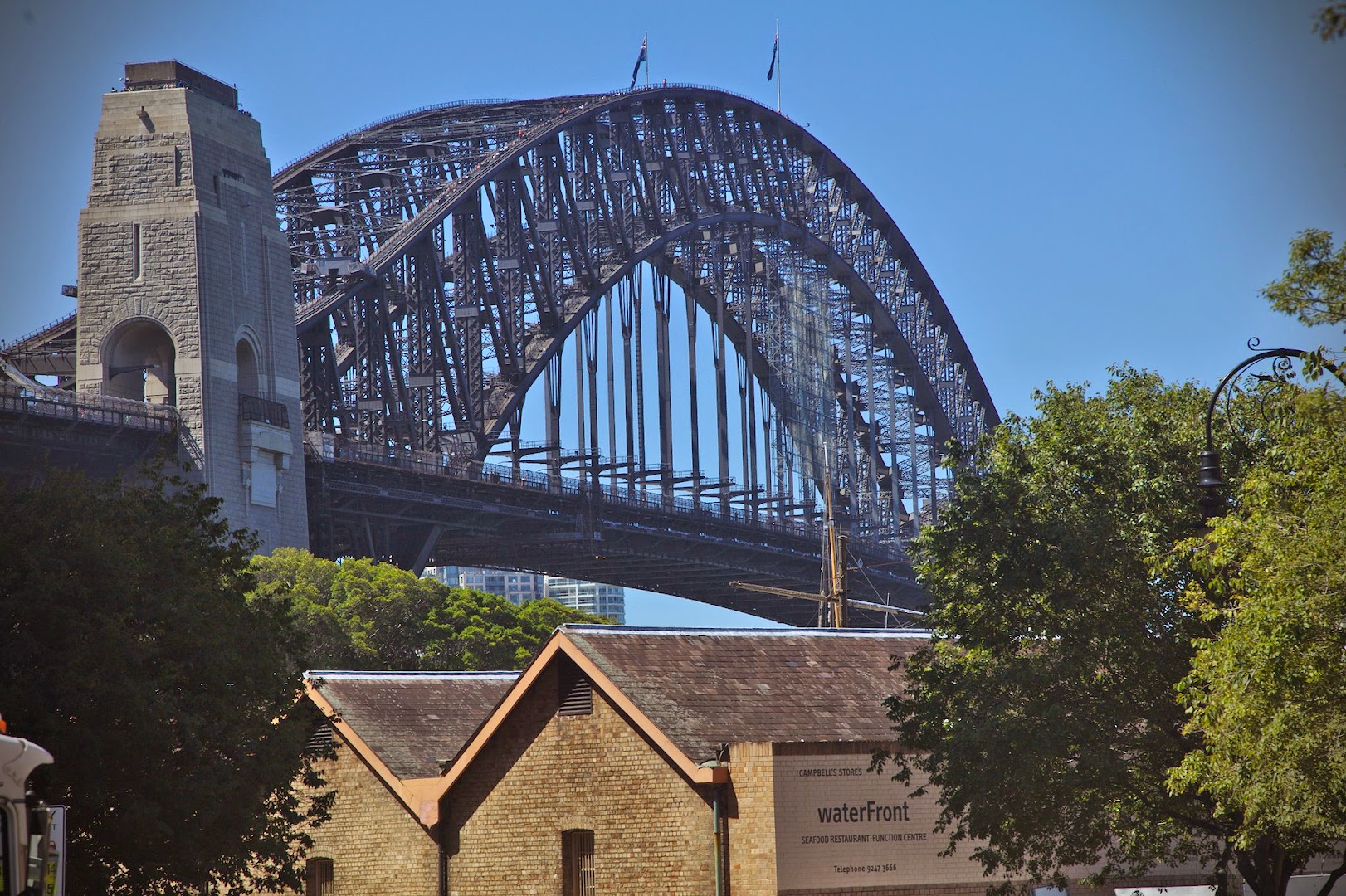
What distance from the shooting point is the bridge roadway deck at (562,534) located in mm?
89250

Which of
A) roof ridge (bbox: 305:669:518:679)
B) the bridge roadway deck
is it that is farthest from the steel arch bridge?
roof ridge (bbox: 305:669:518:679)

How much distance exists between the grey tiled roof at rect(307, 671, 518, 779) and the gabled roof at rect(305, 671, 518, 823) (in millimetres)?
18

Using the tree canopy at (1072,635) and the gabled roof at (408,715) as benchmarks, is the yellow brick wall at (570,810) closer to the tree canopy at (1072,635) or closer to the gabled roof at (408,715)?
the gabled roof at (408,715)

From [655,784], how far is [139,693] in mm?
9424

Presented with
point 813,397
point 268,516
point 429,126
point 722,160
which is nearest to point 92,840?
point 268,516

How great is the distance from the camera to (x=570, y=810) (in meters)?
34.9

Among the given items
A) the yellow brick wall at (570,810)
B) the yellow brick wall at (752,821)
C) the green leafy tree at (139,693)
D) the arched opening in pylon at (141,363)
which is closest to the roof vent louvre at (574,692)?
the yellow brick wall at (570,810)

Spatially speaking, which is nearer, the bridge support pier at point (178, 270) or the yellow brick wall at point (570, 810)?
the yellow brick wall at point (570, 810)

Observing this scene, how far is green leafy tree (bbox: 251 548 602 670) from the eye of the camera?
225 ft

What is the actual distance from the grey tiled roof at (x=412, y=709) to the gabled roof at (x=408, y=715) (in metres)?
0.02

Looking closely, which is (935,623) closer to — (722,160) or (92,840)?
(92,840)

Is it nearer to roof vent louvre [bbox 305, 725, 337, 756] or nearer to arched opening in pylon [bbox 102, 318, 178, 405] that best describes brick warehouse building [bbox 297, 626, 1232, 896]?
roof vent louvre [bbox 305, 725, 337, 756]

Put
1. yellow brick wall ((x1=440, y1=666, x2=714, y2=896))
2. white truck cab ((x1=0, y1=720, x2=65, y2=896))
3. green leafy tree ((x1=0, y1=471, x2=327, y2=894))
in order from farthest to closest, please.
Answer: yellow brick wall ((x1=440, y1=666, x2=714, y2=896)) < green leafy tree ((x1=0, y1=471, x2=327, y2=894)) < white truck cab ((x1=0, y1=720, x2=65, y2=896))

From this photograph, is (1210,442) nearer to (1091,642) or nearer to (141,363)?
(1091,642)
